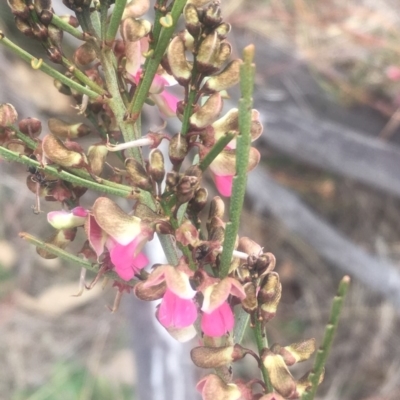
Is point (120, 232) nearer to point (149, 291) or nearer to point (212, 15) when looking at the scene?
point (149, 291)

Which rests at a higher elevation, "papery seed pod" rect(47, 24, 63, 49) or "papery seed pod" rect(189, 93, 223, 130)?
"papery seed pod" rect(47, 24, 63, 49)

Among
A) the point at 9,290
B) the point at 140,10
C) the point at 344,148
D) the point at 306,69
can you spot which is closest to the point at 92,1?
the point at 140,10

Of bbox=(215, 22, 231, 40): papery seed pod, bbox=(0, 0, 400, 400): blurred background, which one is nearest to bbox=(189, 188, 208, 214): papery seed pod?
bbox=(215, 22, 231, 40): papery seed pod

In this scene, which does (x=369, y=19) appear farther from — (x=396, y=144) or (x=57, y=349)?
(x=57, y=349)

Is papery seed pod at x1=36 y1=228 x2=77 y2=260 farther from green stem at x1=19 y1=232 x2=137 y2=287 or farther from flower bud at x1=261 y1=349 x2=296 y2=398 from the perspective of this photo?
flower bud at x1=261 y1=349 x2=296 y2=398

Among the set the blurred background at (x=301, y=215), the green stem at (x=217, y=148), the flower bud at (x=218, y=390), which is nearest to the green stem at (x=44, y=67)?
the green stem at (x=217, y=148)

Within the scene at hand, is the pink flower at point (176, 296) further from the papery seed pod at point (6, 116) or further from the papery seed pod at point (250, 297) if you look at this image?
the papery seed pod at point (6, 116)

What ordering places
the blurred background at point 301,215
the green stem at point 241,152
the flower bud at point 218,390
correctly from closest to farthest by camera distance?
the green stem at point 241,152 → the flower bud at point 218,390 → the blurred background at point 301,215
